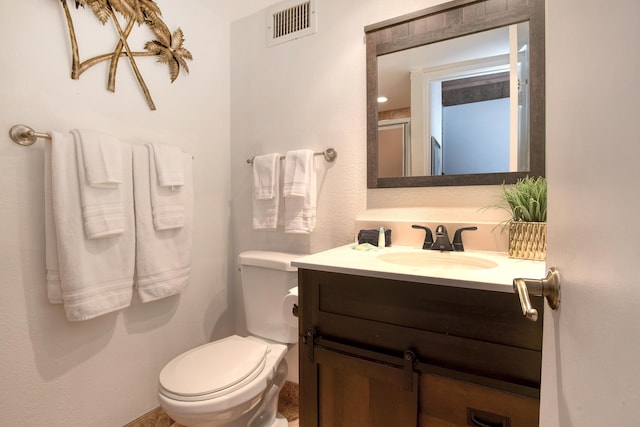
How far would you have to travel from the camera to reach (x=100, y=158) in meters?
1.14

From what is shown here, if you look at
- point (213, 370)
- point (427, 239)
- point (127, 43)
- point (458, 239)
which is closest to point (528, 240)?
point (458, 239)

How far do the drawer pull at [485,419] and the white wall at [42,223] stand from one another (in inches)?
55.0

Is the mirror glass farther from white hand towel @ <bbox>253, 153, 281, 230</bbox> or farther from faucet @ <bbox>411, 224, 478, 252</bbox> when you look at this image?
white hand towel @ <bbox>253, 153, 281, 230</bbox>

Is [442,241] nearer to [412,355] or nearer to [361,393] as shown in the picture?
[412,355]

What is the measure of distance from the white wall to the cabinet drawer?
129cm

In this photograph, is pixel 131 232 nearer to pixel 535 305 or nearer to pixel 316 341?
pixel 316 341

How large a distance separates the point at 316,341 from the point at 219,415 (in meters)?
0.45

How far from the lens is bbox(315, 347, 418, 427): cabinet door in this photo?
2.70 ft

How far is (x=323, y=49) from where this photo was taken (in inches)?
59.7

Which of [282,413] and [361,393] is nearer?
[361,393]

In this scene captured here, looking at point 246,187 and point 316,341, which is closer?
point 316,341

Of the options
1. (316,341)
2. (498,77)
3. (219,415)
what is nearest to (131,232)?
(219,415)

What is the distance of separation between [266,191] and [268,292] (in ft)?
1.68

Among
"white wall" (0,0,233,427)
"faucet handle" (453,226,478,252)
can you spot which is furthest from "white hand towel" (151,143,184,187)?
"faucet handle" (453,226,478,252)
